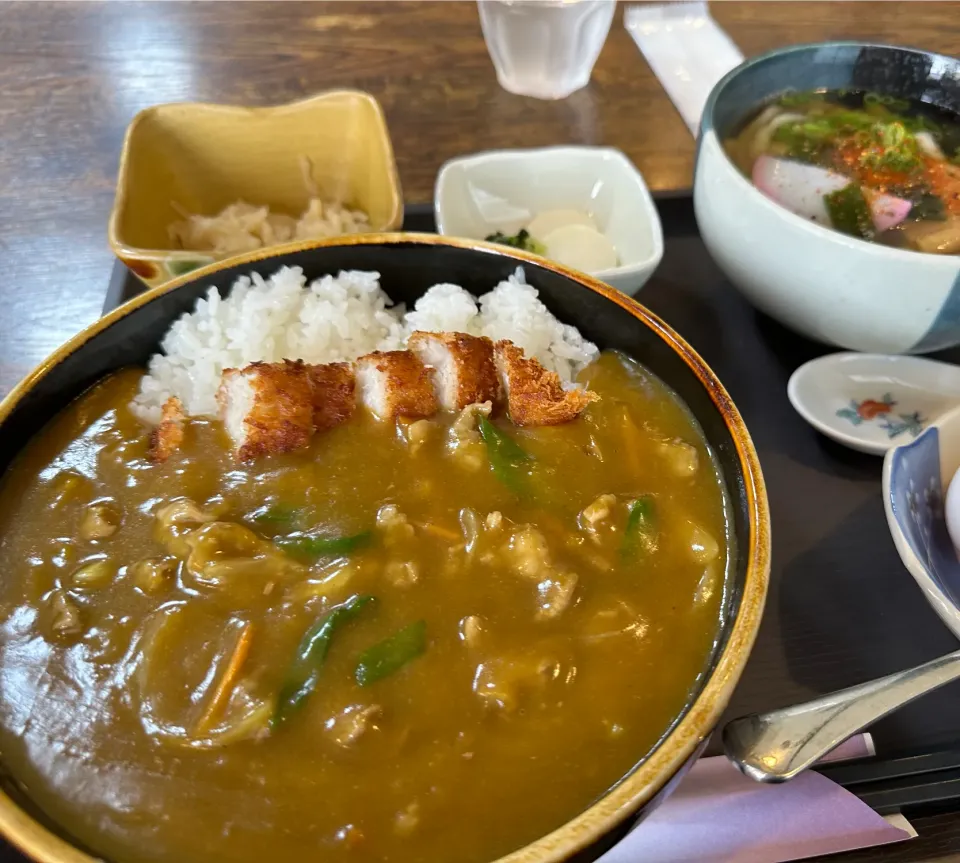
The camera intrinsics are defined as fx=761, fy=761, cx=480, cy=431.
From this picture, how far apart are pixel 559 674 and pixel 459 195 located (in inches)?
56.7

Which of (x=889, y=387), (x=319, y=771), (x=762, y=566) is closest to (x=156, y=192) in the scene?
(x=319, y=771)

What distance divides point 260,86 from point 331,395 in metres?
1.91

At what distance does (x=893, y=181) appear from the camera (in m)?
1.96

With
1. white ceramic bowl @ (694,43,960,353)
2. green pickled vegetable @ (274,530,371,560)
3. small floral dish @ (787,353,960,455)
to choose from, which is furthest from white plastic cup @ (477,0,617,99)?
green pickled vegetable @ (274,530,371,560)

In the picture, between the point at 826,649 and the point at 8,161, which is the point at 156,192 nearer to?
the point at 8,161

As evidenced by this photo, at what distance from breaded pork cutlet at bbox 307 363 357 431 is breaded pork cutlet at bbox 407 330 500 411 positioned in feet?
0.52

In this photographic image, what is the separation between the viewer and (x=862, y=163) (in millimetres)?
1998

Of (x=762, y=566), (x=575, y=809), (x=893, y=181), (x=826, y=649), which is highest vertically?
(x=893, y=181)

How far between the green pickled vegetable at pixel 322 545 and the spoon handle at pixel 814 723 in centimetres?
69

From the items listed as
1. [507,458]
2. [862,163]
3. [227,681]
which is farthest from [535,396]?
[862,163]

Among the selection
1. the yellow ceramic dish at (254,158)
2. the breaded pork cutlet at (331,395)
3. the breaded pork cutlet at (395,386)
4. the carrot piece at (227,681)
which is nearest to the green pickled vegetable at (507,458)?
the breaded pork cutlet at (395,386)

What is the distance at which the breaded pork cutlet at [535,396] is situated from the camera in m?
1.53

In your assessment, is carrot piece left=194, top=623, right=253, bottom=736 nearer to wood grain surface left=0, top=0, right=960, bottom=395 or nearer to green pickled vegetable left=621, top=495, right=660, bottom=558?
green pickled vegetable left=621, top=495, right=660, bottom=558

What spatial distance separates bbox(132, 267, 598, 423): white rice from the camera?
1.66 m
